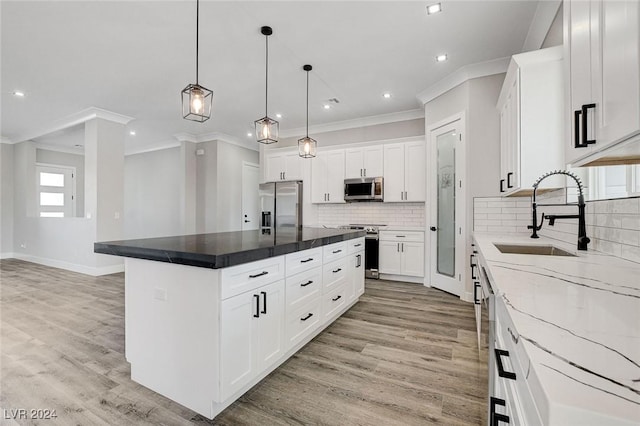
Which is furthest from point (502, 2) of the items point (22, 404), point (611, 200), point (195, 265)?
Answer: point (22, 404)

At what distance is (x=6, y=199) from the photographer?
692 centimetres

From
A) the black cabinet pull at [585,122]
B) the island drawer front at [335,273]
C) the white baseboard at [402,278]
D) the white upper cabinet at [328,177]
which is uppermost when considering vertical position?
the white upper cabinet at [328,177]

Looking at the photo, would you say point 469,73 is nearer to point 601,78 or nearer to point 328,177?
point 328,177

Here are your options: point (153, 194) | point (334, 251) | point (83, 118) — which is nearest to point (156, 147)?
point (153, 194)

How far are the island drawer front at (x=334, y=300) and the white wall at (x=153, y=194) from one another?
5.14 metres

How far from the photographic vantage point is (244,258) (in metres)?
1.62

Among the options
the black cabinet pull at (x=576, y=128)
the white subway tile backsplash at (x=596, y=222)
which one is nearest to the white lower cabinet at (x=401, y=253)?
the white subway tile backsplash at (x=596, y=222)

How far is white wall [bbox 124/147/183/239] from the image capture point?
7.50 meters

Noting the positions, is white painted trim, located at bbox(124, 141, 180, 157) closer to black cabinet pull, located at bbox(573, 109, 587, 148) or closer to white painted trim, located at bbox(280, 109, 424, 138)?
white painted trim, located at bbox(280, 109, 424, 138)

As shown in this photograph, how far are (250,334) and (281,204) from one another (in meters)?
4.33

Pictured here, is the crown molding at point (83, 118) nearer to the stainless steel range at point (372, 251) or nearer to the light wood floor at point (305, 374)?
the light wood floor at point (305, 374)

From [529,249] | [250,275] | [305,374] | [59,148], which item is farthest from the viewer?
[59,148]

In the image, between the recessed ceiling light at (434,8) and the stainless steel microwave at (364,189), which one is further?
the stainless steel microwave at (364,189)

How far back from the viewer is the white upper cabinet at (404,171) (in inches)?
185
